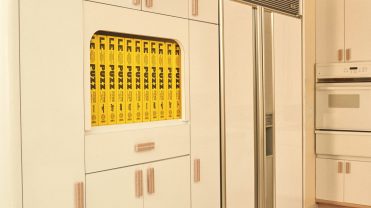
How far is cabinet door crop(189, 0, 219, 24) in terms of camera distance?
2.32m

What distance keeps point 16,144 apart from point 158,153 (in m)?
0.75

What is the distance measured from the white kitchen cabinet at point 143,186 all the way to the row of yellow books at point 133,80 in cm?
23

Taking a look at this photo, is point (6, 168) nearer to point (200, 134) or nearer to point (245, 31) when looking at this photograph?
point (200, 134)

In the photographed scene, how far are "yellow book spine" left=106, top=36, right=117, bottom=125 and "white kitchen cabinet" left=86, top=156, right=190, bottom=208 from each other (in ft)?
0.84

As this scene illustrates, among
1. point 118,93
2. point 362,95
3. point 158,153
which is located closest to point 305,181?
point 362,95

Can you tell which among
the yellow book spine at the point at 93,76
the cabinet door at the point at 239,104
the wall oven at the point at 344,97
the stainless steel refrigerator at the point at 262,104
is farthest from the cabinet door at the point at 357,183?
the yellow book spine at the point at 93,76

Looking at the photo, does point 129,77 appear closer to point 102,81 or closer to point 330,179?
point 102,81

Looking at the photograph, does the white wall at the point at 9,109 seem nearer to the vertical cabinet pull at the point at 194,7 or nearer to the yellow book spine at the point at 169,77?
the yellow book spine at the point at 169,77

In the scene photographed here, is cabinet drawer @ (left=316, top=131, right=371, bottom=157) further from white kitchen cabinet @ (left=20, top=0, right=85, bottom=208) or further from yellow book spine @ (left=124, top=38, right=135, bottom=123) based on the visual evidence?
white kitchen cabinet @ (left=20, top=0, right=85, bottom=208)

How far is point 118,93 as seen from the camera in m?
2.02

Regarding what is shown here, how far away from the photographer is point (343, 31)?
364 centimetres

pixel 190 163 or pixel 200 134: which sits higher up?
pixel 200 134

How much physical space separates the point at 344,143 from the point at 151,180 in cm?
209

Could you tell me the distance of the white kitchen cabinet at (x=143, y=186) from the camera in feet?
6.16
